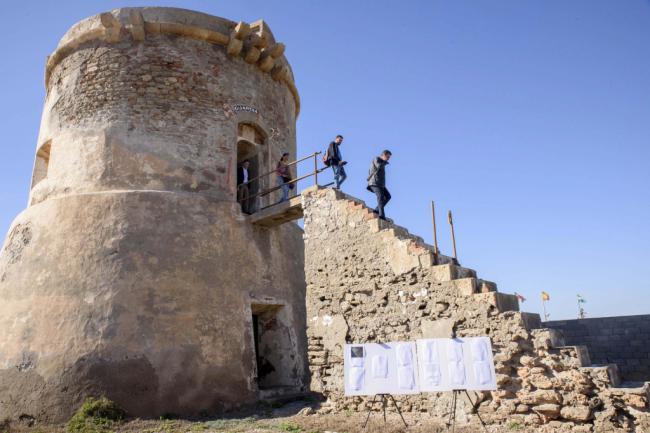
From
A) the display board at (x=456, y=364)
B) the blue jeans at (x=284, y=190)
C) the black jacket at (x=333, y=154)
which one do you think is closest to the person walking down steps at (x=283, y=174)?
the blue jeans at (x=284, y=190)

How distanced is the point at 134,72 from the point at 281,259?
17.1ft

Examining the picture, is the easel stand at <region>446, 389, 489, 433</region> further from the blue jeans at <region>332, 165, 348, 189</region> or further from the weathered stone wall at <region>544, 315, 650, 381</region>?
the blue jeans at <region>332, 165, 348, 189</region>

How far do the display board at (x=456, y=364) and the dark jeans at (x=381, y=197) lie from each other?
2.60 m

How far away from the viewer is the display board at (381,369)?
6.82 metres

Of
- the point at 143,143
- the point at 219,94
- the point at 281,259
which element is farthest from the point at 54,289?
the point at 219,94

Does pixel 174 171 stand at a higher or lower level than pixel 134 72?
lower

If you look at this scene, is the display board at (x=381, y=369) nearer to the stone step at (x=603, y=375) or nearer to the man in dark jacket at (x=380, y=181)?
the stone step at (x=603, y=375)

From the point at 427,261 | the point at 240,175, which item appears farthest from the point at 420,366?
the point at 240,175

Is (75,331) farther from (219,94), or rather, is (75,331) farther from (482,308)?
(482,308)

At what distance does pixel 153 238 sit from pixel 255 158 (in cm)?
354

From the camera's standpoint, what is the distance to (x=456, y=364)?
21.1ft

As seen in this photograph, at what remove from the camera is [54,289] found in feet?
29.6

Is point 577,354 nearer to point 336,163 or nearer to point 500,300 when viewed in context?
point 500,300

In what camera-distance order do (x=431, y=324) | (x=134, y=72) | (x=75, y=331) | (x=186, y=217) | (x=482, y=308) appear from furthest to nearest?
(x=134, y=72), (x=186, y=217), (x=75, y=331), (x=431, y=324), (x=482, y=308)
